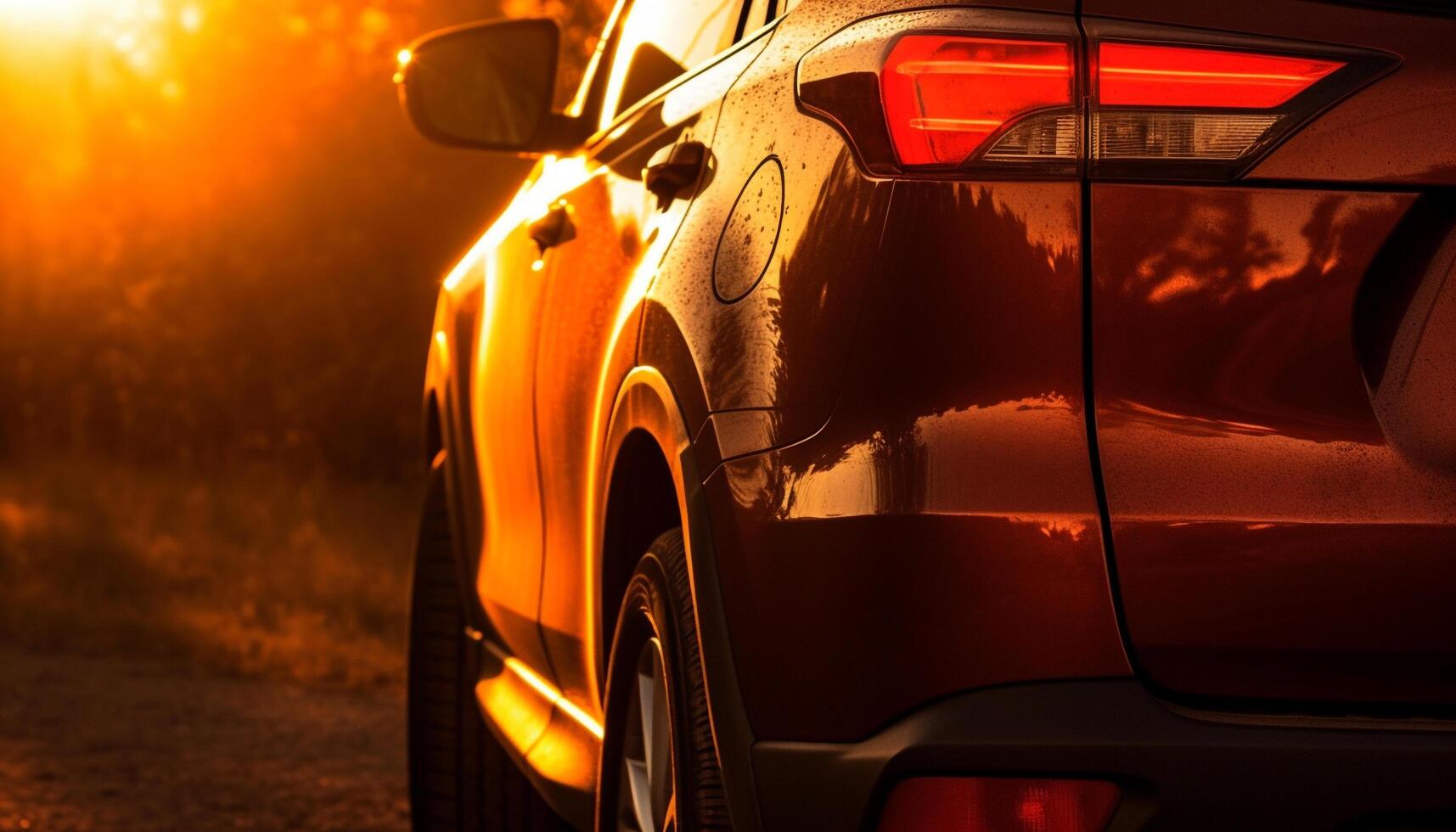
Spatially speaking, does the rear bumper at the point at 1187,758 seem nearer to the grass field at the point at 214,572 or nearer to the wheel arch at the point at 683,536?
the wheel arch at the point at 683,536

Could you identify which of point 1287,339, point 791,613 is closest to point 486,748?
point 791,613

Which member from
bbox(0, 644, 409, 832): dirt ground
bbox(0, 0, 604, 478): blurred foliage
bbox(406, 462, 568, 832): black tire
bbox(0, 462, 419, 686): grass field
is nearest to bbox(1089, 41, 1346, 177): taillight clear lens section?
bbox(406, 462, 568, 832): black tire

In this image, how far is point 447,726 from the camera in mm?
4367

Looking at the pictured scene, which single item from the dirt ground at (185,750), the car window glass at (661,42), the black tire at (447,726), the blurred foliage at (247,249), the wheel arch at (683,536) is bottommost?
the dirt ground at (185,750)

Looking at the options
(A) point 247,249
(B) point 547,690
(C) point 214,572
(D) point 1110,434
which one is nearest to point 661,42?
(B) point 547,690

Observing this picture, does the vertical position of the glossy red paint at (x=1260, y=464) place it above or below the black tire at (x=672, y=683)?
above

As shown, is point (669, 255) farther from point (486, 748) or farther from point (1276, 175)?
point (486, 748)

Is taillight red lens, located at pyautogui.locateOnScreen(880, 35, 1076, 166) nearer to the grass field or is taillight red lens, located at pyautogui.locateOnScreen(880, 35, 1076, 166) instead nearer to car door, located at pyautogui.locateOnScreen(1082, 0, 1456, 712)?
car door, located at pyautogui.locateOnScreen(1082, 0, 1456, 712)

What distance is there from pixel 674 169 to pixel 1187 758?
1.14 m

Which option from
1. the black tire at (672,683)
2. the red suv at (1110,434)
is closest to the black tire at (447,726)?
the black tire at (672,683)

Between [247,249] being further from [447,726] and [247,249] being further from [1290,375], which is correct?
[1290,375]

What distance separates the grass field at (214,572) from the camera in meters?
8.62

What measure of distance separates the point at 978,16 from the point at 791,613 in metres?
0.59

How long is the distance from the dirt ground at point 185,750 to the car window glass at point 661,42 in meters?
2.34
